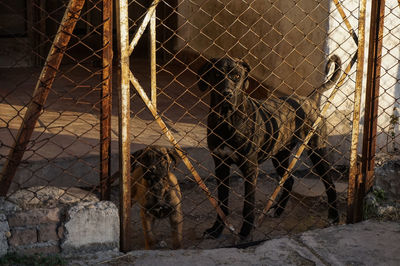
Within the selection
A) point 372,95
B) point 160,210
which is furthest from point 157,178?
point 372,95

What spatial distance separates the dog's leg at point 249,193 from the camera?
14.7 ft

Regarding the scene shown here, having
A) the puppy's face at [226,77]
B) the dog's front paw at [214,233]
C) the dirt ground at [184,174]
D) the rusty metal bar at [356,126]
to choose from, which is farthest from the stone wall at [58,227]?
the rusty metal bar at [356,126]

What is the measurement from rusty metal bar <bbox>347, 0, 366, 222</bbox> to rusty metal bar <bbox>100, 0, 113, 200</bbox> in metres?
1.71

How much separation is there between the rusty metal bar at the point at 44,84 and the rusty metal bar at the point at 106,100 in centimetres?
16

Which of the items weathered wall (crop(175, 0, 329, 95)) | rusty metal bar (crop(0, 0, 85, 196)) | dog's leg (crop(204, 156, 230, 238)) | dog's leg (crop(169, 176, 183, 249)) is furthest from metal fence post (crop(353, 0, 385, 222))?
rusty metal bar (crop(0, 0, 85, 196))

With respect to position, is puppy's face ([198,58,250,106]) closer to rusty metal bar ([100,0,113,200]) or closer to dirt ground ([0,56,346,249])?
dirt ground ([0,56,346,249])

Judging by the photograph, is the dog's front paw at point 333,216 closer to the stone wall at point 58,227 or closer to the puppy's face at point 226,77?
the puppy's face at point 226,77

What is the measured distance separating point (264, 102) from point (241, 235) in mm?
1167

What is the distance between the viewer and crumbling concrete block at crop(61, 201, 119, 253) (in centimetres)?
304

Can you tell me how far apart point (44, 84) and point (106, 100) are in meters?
0.35

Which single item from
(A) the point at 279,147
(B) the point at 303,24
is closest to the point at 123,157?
(A) the point at 279,147

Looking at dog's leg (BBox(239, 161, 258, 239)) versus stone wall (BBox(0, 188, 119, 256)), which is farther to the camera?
dog's leg (BBox(239, 161, 258, 239))

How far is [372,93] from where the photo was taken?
3.76 meters

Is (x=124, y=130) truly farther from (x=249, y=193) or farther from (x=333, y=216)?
(x=333, y=216)
